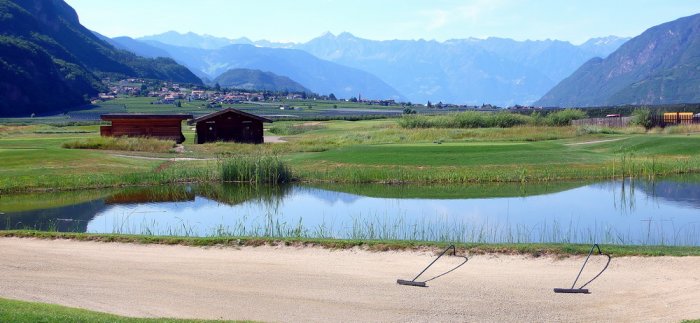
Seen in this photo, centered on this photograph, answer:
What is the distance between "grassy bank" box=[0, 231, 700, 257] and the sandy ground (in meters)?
0.37

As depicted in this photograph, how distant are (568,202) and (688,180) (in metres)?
8.99

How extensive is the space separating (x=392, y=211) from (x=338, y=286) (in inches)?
450

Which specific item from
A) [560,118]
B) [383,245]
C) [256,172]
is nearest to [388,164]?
[256,172]

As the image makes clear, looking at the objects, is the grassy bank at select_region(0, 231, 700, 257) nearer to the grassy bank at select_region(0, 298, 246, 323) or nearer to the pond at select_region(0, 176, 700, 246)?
the pond at select_region(0, 176, 700, 246)

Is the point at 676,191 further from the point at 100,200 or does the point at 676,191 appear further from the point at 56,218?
the point at 56,218

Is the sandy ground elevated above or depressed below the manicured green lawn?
below

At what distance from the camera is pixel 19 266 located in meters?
17.1

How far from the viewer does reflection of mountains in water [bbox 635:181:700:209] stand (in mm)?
27997

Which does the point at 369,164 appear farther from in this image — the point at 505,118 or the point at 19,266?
the point at 505,118

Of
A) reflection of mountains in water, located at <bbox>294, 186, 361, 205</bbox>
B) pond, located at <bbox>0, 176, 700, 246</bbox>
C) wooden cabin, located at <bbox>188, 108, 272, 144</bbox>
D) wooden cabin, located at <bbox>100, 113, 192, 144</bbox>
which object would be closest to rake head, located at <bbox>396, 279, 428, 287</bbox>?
pond, located at <bbox>0, 176, 700, 246</bbox>

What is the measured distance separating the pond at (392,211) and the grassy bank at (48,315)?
26.5ft

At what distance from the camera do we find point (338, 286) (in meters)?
15.2

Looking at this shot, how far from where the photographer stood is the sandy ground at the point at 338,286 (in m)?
13.5

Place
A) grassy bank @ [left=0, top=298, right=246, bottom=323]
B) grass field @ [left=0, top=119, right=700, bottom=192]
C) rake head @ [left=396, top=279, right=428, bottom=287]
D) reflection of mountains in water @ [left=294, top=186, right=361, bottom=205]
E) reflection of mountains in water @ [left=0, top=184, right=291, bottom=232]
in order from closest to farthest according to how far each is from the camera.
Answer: grassy bank @ [left=0, top=298, right=246, bottom=323], rake head @ [left=396, top=279, right=428, bottom=287], reflection of mountains in water @ [left=0, top=184, right=291, bottom=232], reflection of mountains in water @ [left=294, top=186, right=361, bottom=205], grass field @ [left=0, top=119, right=700, bottom=192]
